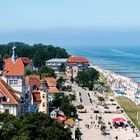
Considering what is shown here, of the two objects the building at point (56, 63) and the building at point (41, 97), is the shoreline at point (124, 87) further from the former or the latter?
the building at point (41, 97)

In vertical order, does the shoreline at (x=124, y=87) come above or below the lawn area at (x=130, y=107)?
below

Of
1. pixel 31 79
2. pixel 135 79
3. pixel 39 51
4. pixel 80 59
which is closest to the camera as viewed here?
pixel 31 79

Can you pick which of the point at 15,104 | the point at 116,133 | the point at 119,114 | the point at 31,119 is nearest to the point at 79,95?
the point at 119,114

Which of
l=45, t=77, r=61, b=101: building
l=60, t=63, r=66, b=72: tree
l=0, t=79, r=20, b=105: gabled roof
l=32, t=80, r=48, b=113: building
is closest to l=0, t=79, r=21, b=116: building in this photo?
l=0, t=79, r=20, b=105: gabled roof

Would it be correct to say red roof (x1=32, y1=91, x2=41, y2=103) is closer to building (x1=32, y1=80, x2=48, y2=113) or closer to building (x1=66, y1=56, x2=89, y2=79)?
building (x1=32, y1=80, x2=48, y2=113)

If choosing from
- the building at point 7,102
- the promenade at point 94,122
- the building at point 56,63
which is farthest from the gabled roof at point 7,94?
the building at point 56,63

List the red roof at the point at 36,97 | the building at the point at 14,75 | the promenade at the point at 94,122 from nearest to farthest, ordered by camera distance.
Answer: the building at the point at 14,75 < the red roof at the point at 36,97 < the promenade at the point at 94,122

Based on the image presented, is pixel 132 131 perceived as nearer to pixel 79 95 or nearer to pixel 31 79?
pixel 31 79
